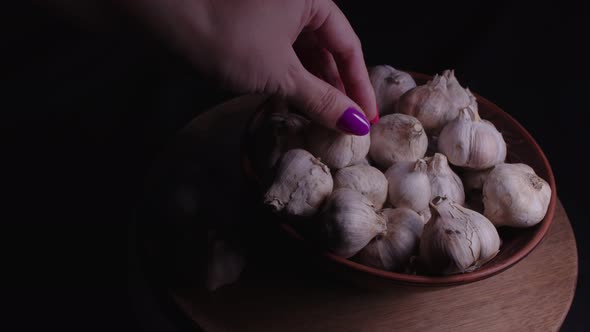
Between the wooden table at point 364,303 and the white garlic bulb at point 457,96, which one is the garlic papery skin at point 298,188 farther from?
the white garlic bulb at point 457,96

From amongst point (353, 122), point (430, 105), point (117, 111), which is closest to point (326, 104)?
point (353, 122)

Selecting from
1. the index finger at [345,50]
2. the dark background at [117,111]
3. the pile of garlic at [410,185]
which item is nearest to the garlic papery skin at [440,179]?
the pile of garlic at [410,185]

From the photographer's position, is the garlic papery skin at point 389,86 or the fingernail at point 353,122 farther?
the garlic papery skin at point 389,86

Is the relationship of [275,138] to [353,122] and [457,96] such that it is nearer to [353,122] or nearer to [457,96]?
[353,122]

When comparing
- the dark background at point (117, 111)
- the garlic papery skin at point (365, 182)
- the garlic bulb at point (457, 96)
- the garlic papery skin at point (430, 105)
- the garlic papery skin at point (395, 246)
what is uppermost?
the garlic bulb at point (457, 96)

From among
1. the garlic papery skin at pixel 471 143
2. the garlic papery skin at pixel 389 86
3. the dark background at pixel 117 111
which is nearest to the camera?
the garlic papery skin at pixel 471 143
